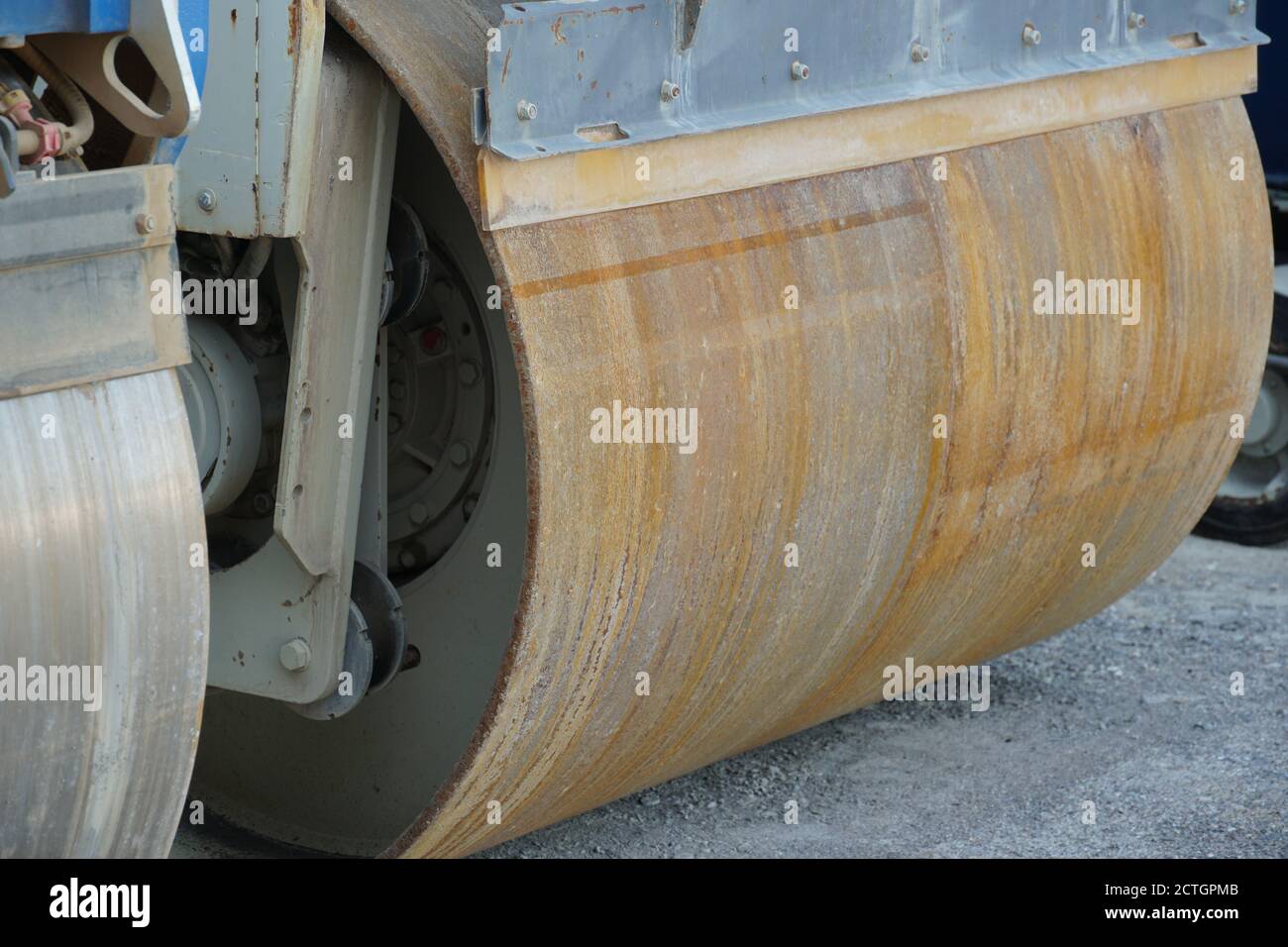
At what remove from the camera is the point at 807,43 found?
3.30 meters

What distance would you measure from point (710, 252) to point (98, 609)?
47.2 inches

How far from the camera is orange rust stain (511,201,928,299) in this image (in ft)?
9.34

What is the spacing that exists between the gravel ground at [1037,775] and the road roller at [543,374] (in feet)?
0.95

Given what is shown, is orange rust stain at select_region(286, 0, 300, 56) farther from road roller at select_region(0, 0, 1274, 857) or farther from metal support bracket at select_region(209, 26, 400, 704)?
metal support bracket at select_region(209, 26, 400, 704)

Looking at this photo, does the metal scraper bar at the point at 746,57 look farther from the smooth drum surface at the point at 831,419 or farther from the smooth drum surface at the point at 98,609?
the smooth drum surface at the point at 98,609

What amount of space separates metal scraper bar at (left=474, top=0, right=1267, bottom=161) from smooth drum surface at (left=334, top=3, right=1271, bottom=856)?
0.12 m

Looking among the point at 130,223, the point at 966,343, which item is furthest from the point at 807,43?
the point at 130,223

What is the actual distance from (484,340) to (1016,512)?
1.12 m

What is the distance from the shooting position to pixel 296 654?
10.7 feet

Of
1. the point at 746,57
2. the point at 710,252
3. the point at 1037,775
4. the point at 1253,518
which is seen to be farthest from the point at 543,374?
the point at 1253,518

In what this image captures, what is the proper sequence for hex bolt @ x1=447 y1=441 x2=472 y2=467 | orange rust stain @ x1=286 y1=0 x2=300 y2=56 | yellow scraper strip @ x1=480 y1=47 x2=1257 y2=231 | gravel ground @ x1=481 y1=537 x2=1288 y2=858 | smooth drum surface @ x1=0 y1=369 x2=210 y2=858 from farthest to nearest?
gravel ground @ x1=481 y1=537 x2=1288 y2=858 → hex bolt @ x1=447 y1=441 x2=472 y2=467 → yellow scraper strip @ x1=480 y1=47 x2=1257 y2=231 → orange rust stain @ x1=286 y1=0 x2=300 y2=56 → smooth drum surface @ x1=0 y1=369 x2=210 y2=858

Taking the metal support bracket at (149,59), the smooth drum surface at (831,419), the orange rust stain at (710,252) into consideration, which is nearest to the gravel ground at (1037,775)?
the smooth drum surface at (831,419)

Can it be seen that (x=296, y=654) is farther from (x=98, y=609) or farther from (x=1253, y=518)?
(x=1253, y=518)

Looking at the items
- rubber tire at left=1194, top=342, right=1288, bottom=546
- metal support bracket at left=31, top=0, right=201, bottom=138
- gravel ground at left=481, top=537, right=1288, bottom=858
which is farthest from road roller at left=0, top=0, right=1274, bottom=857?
rubber tire at left=1194, top=342, right=1288, bottom=546
